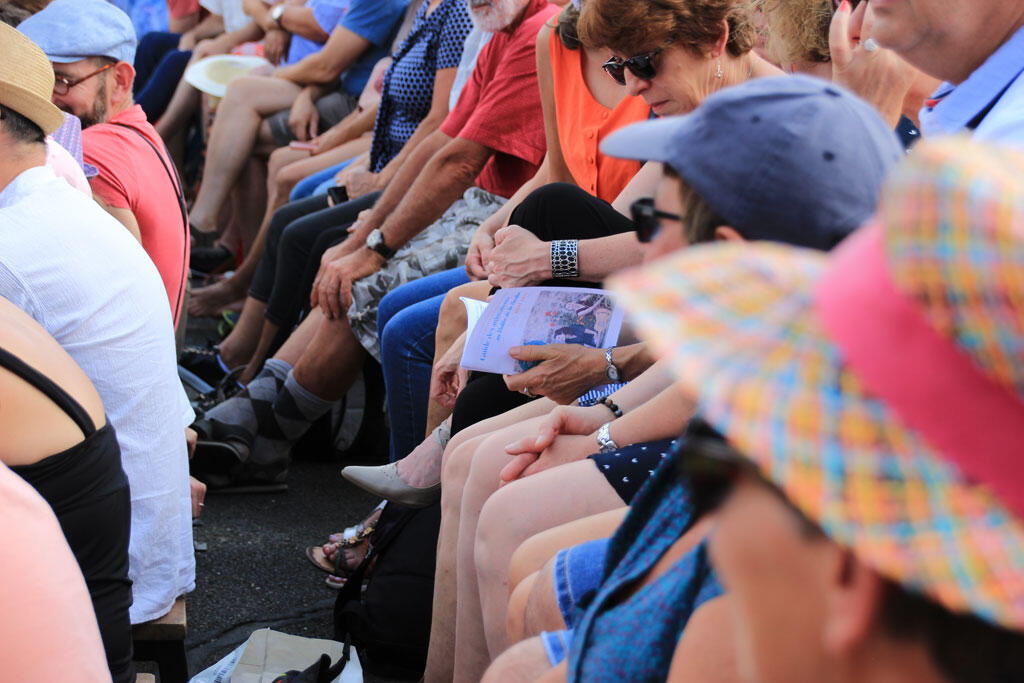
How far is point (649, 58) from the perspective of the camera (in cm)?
256

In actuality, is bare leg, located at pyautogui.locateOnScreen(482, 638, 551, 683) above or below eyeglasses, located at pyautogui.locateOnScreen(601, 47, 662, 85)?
below

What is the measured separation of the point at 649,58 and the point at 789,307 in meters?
2.01

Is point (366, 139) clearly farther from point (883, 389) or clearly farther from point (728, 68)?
point (883, 389)

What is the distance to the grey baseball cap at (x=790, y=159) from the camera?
1160 mm

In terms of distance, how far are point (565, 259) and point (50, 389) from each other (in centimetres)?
129

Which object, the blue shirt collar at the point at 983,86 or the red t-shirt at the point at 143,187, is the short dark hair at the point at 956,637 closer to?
the blue shirt collar at the point at 983,86

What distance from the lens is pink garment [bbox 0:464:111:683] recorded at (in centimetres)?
129

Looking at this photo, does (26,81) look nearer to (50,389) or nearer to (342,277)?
(50,389)

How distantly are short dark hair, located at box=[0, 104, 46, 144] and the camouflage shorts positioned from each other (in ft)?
4.62

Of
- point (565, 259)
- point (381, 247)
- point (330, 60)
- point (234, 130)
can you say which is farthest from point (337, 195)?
point (565, 259)

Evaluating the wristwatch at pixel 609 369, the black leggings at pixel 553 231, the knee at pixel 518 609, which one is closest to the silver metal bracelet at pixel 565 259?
the black leggings at pixel 553 231

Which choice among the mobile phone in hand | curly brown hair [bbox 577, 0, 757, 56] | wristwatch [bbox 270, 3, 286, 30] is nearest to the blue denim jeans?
curly brown hair [bbox 577, 0, 757, 56]

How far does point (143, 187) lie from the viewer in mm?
3570

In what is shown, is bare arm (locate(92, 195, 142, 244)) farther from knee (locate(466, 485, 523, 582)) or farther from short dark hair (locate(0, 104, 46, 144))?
knee (locate(466, 485, 523, 582))
